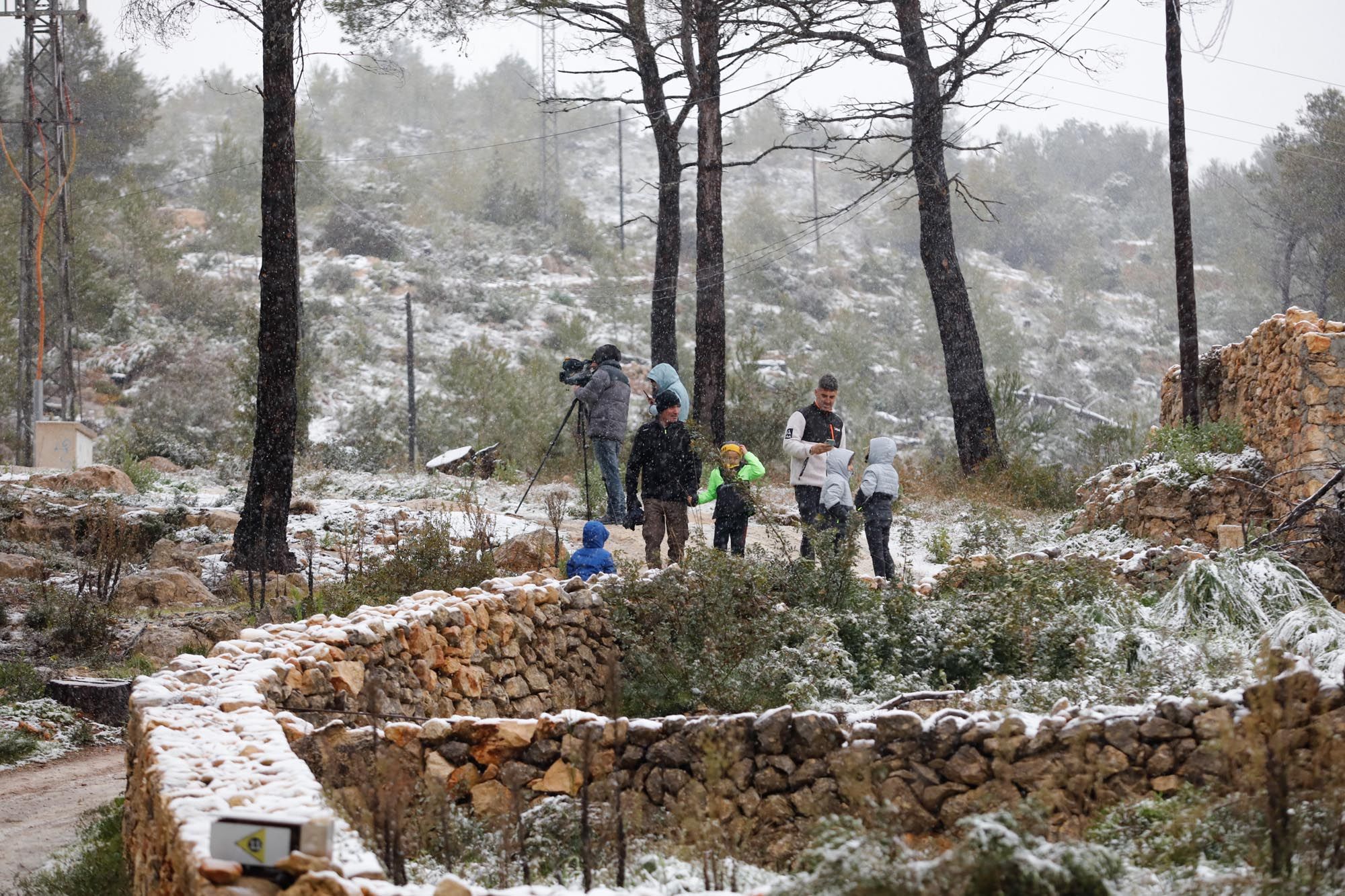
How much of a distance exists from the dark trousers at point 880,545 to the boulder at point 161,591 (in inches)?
195

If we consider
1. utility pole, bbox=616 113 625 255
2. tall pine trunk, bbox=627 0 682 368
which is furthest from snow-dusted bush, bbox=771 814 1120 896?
utility pole, bbox=616 113 625 255

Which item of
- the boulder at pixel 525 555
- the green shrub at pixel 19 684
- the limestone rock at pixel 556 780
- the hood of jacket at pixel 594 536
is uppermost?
the hood of jacket at pixel 594 536

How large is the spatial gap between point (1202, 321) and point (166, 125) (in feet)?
152

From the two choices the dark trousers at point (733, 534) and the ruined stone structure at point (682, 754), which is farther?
the dark trousers at point (733, 534)

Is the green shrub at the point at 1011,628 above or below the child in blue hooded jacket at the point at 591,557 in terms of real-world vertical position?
below

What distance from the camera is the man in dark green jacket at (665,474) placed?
9109 millimetres

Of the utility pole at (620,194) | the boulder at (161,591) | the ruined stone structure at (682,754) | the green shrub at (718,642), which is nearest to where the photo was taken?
the ruined stone structure at (682,754)

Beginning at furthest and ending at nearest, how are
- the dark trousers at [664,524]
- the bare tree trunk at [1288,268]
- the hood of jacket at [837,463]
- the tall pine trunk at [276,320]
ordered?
the bare tree trunk at [1288,268] < the tall pine trunk at [276,320] < the hood of jacket at [837,463] < the dark trousers at [664,524]

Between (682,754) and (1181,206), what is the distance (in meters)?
11.6

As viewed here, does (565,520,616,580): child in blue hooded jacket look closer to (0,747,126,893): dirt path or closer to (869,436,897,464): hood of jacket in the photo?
(869,436,897,464): hood of jacket

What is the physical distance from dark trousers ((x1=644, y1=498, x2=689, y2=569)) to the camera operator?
1968 mm

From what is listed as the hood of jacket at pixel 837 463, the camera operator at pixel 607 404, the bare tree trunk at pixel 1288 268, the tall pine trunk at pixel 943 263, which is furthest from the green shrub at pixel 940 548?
the bare tree trunk at pixel 1288 268

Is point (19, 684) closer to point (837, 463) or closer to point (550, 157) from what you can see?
point (837, 463)

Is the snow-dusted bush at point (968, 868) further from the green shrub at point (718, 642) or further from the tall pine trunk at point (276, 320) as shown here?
the tall pine trunk at point (276, 320)
